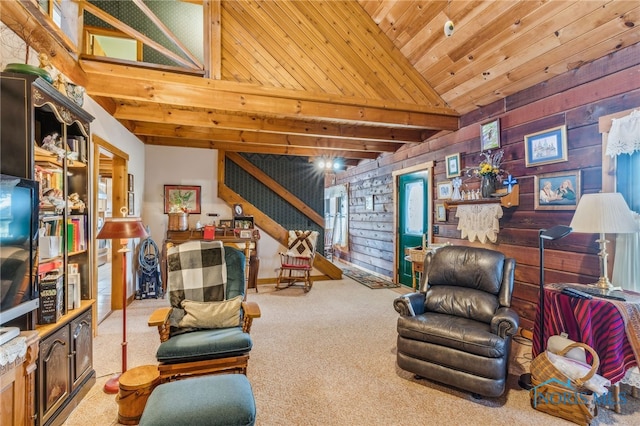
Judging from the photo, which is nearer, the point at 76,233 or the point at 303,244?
the point at 76,233

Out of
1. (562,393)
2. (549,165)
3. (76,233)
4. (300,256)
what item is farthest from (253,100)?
(562,393)

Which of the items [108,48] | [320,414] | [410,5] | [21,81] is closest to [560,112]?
[410,5]

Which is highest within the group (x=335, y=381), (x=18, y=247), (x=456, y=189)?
(x=456, y=189)

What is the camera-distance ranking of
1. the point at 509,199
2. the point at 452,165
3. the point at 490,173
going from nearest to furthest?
1. the point at 509,199
2. the point at 490,173
3. the point at 452,165

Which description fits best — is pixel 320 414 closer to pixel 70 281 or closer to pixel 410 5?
pixel 70 281

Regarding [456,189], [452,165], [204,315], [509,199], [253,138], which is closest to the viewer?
Result: [204,315]

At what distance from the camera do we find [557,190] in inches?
119

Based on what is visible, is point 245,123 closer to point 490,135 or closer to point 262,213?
point 262,213

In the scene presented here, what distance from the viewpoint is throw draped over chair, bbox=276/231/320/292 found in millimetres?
5348

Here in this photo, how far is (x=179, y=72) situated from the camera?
3.42 meters

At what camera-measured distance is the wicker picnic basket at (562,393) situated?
1920mm

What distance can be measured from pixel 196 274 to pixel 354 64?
3123 mm

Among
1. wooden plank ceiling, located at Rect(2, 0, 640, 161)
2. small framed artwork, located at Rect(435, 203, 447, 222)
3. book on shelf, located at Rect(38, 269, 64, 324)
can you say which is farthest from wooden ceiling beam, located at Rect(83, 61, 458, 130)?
book on shelf, located at Rect(38, 269, 64, 324)

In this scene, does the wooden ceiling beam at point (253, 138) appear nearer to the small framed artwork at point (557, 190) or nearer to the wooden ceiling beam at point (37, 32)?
the wooden ceiling beam at point (37, 32)
